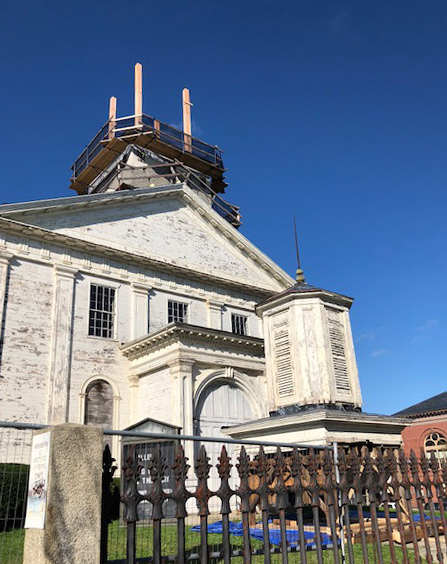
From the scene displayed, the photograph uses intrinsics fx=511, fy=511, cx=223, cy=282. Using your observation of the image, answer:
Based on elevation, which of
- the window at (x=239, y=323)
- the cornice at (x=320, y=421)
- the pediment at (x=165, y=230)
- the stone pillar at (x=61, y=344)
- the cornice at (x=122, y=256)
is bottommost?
the cornice at (x=320, y=421)

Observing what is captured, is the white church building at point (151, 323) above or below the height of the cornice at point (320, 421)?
above

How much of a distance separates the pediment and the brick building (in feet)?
39.5

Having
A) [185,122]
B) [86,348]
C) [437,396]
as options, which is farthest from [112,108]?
[437,396]

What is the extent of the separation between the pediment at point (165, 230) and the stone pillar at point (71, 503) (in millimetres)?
15386

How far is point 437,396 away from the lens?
106ft

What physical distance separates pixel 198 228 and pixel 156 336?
8.18 meters

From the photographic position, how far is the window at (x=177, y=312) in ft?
72.5

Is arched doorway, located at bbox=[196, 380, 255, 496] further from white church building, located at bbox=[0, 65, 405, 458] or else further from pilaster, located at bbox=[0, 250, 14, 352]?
pilaster, located at bbox=[0, 250, 14, 352]

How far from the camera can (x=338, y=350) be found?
1139 centimetres

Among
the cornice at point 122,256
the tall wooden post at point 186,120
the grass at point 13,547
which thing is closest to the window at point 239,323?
the cornice at point 122,256

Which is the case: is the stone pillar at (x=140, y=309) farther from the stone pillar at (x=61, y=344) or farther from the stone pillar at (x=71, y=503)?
the stone pillar at (x=71, y=503)

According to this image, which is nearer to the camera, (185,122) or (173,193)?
(173,193)

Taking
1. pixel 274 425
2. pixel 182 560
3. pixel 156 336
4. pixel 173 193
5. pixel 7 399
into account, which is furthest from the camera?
pixel 173 193

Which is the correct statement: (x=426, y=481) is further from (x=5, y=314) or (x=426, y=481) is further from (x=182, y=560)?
(x=5, y=314)
